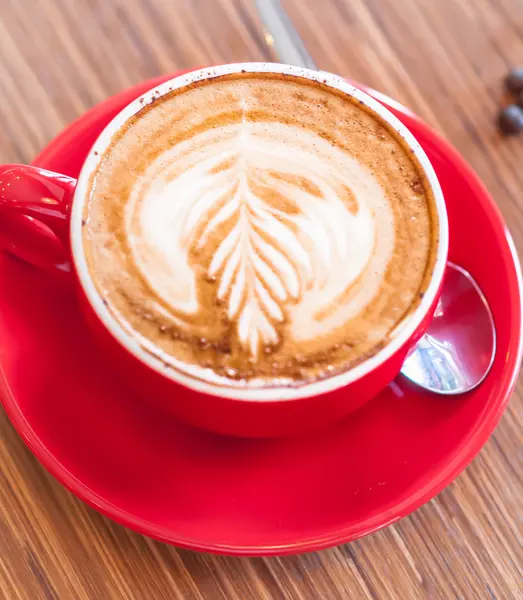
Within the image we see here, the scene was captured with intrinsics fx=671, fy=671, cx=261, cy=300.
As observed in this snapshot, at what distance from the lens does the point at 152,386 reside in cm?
72

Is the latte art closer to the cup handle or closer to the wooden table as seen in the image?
the cup handle

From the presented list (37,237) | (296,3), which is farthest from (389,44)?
(37,237)

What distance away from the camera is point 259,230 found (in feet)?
2.48

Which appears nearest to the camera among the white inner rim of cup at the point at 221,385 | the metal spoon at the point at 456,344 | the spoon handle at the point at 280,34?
the white inner rim of cup at the point at 221,385

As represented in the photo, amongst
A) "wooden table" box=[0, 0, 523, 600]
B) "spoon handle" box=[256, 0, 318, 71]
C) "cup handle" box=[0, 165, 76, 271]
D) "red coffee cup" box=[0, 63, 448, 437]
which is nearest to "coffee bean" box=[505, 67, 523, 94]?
"wooden table" box=[0, 0, 523, 600]

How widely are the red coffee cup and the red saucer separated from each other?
0.09 meters

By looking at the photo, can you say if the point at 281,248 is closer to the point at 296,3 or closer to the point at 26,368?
the point at 26,368

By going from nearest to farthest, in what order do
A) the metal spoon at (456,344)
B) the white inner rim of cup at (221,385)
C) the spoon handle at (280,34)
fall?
the white inner rim of cup at (221,385) → the metal spoon at (456,344) → the spoon handle at (280,34)

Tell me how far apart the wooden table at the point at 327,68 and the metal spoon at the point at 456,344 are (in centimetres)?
17

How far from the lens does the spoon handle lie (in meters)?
1.11

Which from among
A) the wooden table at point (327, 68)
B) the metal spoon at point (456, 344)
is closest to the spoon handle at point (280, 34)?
the wooden table at point (327, 68)

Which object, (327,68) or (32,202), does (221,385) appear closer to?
(32,202)

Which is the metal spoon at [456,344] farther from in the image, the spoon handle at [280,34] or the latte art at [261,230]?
the spoon handle at [280,34]

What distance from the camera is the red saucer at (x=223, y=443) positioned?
78 centimetres
